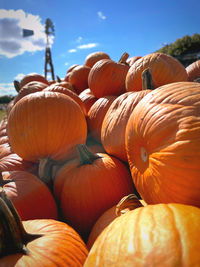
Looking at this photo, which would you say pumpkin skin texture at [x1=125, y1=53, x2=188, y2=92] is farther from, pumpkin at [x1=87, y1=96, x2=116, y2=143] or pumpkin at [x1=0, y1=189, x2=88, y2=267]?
pumpkin at [x1=0, y1=189, x2=88, y2=267]

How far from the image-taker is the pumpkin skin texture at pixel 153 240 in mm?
515

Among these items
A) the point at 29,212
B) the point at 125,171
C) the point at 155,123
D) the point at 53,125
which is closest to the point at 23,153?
the point at 53,125

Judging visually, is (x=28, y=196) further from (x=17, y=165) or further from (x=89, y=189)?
(x=17, y=165)

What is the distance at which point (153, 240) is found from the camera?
558 millimetres

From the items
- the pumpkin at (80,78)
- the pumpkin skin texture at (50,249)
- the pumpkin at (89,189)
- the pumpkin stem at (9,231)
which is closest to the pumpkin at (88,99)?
the pumpkin at (80,78)

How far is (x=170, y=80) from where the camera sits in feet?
6.30

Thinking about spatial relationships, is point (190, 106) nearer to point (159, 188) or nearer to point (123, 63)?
point (159, 188)

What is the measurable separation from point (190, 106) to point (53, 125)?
3.26 feet

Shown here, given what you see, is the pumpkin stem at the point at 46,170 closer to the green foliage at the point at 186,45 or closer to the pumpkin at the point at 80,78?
the pumpkin at the point at 80,78

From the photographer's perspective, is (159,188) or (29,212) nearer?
(159,188)

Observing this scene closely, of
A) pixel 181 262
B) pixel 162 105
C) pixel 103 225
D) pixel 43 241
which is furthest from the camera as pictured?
pixel 103 225

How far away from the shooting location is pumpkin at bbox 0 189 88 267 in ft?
2.38

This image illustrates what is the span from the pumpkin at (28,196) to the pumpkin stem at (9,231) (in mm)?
460

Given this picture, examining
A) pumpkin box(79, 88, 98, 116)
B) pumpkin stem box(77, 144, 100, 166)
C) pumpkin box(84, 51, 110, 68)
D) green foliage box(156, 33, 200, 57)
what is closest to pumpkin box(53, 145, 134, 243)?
pumpkin stem box(77, 144, 100, 166)
